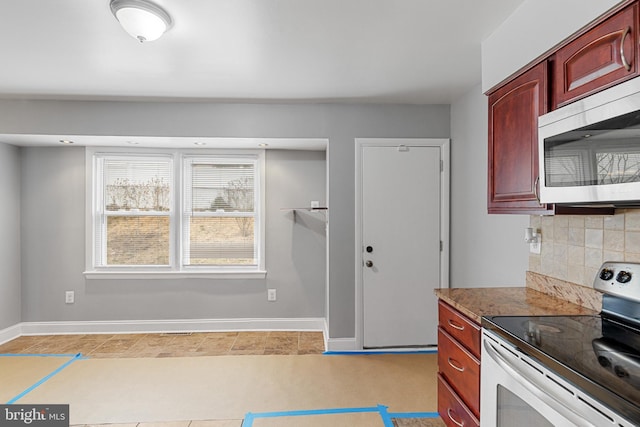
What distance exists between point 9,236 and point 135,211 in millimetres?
1239

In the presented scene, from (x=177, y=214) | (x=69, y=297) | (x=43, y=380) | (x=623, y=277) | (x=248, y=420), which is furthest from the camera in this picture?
(x=177, y=214)

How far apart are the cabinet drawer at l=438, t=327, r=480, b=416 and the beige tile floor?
63.8 inches

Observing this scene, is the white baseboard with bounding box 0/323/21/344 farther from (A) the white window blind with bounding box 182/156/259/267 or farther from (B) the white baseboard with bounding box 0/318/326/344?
(A) the white window blind with bounding box 182/156/259/267

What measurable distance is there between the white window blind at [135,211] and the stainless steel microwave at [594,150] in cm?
363

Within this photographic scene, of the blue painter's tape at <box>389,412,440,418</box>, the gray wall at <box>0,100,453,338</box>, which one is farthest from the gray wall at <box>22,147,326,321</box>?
the blue painter's tape at <box>389,412,440,418</box>

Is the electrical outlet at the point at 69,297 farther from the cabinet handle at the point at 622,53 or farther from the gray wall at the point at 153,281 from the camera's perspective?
the cabinet handle at the point at 622,53

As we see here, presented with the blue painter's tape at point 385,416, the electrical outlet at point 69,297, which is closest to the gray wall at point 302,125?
the blue painter's tape at point 385,416

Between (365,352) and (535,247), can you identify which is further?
(365,352)

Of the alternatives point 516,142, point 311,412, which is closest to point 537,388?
point 516,142

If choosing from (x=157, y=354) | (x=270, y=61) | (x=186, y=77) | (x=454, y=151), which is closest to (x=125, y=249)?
(x=157, y=354)

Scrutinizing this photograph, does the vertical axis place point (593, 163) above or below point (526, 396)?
above

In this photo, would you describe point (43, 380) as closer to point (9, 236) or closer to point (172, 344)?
point (172, 344)

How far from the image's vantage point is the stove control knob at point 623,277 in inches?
57.2

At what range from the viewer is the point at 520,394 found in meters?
1.27
